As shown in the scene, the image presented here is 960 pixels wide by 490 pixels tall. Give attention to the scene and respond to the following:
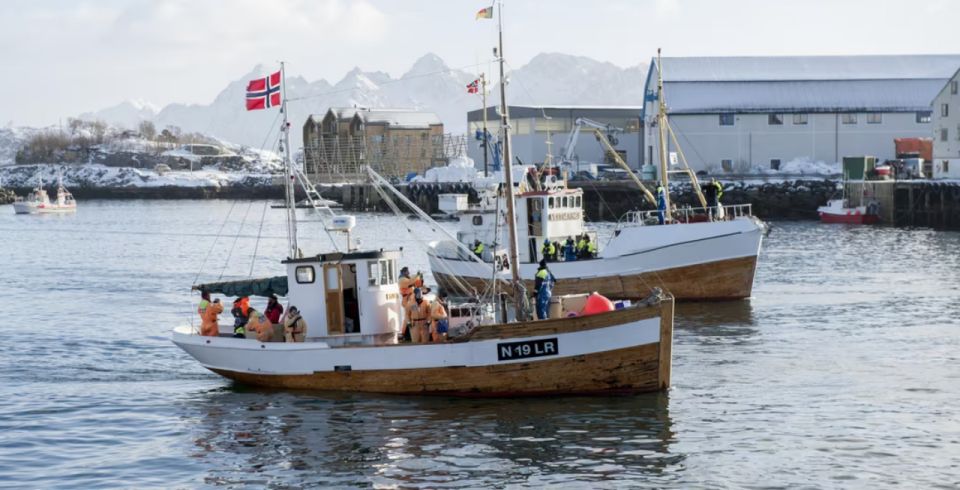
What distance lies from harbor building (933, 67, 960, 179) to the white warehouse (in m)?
10.2

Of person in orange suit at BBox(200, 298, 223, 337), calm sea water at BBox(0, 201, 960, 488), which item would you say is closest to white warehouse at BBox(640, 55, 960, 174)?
calm sea water at BBox(0, 201, 960, 488)

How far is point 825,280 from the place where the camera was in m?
43.3

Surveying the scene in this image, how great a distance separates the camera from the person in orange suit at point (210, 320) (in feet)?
82.0

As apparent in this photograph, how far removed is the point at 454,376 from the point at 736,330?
1161 centimetres

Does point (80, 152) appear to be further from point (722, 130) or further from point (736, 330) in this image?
point (736, 330)

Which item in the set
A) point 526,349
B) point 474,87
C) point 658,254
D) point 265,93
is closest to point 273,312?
point 265,93

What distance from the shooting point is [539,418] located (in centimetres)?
2145

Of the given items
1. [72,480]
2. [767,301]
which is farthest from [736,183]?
[72,480]

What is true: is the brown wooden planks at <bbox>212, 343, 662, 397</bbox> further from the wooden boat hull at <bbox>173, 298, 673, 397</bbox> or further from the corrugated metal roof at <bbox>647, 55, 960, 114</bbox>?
the corrugated metal roof at <bbox>647, 55, 960, 114</bbox>

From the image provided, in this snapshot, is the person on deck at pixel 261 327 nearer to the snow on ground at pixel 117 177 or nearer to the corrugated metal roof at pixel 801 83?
the corrugated metal roof at pixel 801 83

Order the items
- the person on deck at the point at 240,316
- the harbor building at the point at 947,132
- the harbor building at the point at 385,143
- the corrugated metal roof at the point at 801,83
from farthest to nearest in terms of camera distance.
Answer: the harbor building at the point at 385,143, the corrugated metal roof at the point at 801,83, the harbor building at the point at 947,132, the person on deck at the point at 240,316

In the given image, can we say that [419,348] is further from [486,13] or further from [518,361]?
[486,13]

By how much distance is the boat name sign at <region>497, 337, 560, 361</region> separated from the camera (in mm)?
22141

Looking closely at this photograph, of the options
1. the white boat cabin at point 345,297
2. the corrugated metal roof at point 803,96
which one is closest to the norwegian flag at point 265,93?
the white boat cabin at point 345,297
